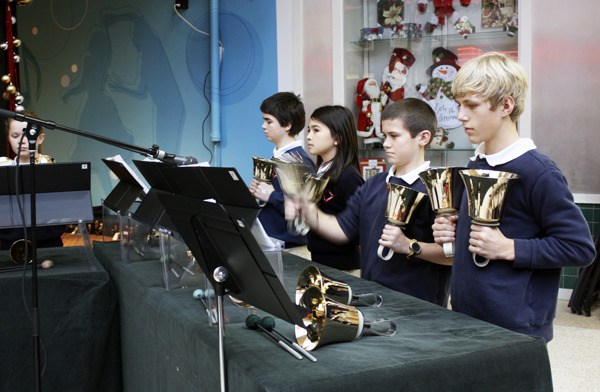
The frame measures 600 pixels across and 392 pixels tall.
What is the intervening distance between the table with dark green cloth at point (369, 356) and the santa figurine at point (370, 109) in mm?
3201

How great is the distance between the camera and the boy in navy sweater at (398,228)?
2.66m

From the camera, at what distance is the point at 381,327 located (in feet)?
6.55

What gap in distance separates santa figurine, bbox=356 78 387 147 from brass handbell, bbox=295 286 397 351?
373 cm

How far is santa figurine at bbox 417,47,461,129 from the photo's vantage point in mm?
5348

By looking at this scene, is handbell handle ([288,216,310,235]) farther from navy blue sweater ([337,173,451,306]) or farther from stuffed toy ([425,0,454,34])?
stuffed toy ([425,0,454,34])

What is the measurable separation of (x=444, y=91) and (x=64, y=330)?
3.26 meters

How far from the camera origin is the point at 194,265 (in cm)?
259

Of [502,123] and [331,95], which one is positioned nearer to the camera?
[502,123]

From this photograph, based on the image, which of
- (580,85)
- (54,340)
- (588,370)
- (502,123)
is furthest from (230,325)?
(580,85)

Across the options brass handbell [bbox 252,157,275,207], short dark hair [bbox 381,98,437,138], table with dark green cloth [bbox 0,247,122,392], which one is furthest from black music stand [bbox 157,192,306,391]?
brass handbell [bbox 252,157,275,207]

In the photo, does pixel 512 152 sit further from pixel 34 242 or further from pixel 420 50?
pixel 420 50

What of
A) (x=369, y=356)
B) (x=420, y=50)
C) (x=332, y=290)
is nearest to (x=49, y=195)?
(x=332, y=290)

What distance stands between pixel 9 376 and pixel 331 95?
11.0ft

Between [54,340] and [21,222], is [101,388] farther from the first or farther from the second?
[21,222]
